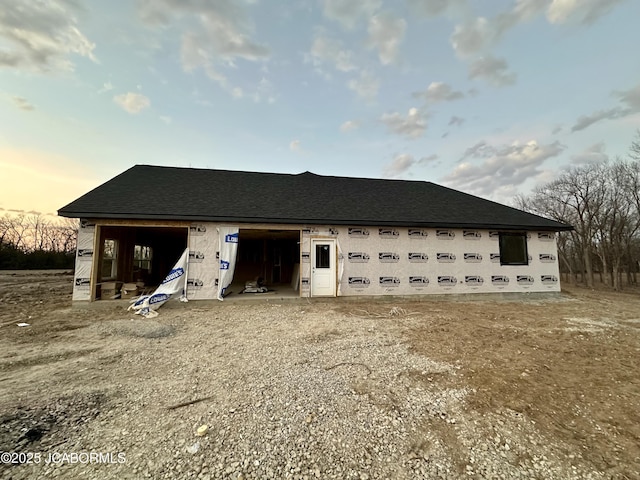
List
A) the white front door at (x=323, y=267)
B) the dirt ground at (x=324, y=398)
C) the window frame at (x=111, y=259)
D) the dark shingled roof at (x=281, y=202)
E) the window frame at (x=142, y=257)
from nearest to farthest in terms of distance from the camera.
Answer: the dirt ground at (x=324, y=398)
the dark shingled roof at (x=281, y=202)
the white front door at (x=323, y=267)
the window frame at (x=111, y=259)
the window frame at (x=142, y=257)

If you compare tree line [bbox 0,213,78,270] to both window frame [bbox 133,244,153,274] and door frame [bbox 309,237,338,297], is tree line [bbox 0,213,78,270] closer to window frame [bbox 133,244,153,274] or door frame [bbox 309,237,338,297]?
window frame [bbox 133,244,153,274]

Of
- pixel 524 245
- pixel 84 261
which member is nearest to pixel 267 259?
pixel 84 261

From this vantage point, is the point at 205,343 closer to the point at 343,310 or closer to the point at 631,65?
the point at 343,310

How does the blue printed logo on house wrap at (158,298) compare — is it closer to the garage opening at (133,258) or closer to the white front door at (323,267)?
the garage opening at (133,258)

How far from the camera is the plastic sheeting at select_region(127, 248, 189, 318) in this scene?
710 centimetres

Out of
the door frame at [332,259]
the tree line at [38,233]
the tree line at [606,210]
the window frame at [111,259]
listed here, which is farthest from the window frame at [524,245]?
the tree line at [38,233]

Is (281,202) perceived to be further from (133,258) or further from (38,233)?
(38,233)

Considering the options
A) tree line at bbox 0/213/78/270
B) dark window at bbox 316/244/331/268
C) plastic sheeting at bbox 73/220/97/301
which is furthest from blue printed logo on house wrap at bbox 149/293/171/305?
tree line at bbox 0/213/78/270

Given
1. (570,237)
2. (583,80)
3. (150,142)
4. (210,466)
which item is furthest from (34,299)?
(570,237)

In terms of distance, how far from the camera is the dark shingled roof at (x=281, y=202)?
8.16 m

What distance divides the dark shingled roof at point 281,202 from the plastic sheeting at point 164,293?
1.67 metres

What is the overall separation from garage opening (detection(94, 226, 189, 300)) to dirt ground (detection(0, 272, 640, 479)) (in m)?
2.42

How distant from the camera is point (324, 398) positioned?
287cm

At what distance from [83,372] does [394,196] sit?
1121cm
